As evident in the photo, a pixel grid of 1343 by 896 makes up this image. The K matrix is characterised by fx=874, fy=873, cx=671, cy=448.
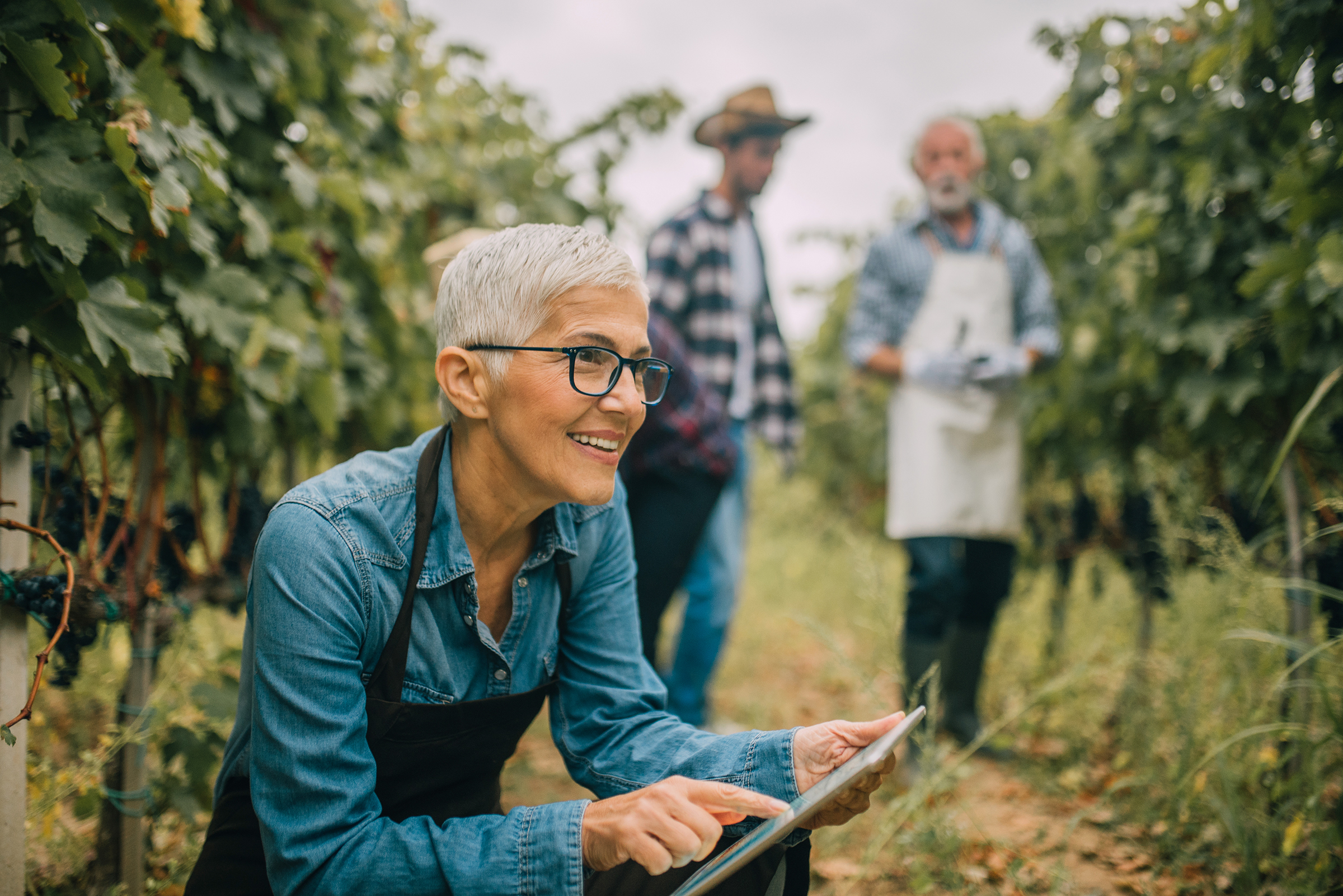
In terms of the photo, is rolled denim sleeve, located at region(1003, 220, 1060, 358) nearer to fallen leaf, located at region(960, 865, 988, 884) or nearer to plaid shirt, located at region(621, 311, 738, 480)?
plaid shirt, located at region(621, 311, 738, 480)

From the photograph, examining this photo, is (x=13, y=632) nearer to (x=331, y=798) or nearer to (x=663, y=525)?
(x=331, y=798)

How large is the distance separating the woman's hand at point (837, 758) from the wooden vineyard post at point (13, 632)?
128 cm

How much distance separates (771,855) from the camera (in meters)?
1.25

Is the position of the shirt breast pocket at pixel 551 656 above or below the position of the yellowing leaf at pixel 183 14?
below

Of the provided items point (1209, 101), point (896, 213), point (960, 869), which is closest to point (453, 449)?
point (960, 869)

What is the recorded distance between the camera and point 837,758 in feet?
4.20

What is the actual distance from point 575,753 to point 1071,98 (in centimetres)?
320

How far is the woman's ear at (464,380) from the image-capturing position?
133 cm

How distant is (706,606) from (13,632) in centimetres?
196

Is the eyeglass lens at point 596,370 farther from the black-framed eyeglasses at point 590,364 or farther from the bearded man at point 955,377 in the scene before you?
the bearded man at point 955,377

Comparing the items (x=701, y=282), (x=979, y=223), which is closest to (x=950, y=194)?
(x=979, y=223)

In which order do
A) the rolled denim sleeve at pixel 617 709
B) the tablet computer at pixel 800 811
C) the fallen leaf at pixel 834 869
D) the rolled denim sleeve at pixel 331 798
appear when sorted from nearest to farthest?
the tablet computer at pixel 800 811
the rolled denim sleeve at pixel 331 798
the rolled denim sleeve at pixel 617 709
the fallen leaf at pixel 834 869

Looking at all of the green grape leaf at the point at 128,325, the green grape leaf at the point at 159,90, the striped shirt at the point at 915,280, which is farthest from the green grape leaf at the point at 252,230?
the striped shirt at the point at 915,280

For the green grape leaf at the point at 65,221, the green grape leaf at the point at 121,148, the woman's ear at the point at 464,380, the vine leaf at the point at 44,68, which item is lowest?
the woman's ear at the point at 464,380
